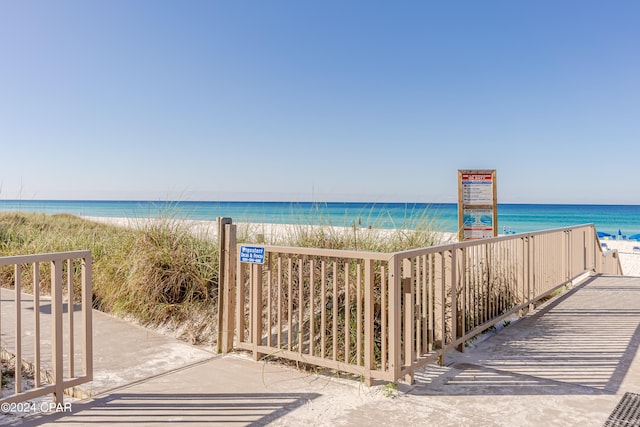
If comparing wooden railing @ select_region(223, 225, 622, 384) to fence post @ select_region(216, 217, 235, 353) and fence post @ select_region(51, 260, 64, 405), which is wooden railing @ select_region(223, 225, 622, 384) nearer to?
fence post @ select_region(216, 217, 235, 353)

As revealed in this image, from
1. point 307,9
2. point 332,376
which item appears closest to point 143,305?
point 332,376

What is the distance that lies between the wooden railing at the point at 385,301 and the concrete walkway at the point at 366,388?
198mm

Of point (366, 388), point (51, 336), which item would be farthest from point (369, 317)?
point (51, 336)

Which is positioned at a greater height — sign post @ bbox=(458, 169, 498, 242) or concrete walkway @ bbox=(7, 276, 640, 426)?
sign post @ bbox=(458, 169, 498, 242)

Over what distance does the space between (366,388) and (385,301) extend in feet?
2.34

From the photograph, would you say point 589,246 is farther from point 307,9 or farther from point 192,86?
point 192,86

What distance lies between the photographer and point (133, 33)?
423 inches

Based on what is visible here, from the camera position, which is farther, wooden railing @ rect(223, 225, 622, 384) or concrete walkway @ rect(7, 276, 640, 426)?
wooden railing @ rect(223, 225, 622, 384)

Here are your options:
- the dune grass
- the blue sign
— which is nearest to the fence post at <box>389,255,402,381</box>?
the blue sign

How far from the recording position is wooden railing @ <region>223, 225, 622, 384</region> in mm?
3406

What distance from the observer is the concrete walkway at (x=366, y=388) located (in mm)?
2896

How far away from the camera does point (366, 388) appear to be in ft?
11.2

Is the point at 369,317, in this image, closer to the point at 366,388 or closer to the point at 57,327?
the point at 366,388

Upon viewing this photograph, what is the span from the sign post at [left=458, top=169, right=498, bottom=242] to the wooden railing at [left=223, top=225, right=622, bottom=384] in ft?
2.39
